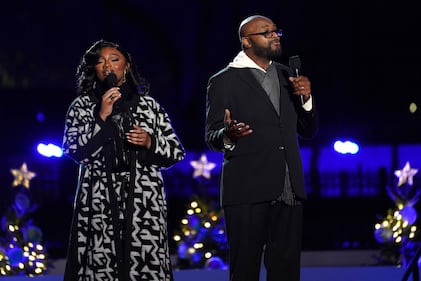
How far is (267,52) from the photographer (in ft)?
16.5

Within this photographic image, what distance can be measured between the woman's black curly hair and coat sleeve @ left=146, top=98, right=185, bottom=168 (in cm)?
11

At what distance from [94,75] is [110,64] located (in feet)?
0.39

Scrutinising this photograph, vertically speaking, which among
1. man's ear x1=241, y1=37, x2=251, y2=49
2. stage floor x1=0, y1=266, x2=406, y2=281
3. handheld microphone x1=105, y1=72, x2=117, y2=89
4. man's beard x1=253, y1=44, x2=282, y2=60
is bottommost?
stage floor x1=0, y1=266, x2=406, y2=281

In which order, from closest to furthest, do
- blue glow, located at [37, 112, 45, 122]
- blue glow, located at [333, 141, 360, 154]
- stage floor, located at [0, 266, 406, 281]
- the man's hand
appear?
the man's hand < stage floor, located at [0, 266, 406, 281] < blue glow, located at [333, 141, 360, 154] < blue glow, located at [37, 112, 45, 122]

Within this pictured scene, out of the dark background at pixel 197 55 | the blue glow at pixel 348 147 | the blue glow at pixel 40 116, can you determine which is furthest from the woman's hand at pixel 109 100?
the blue glow at pixel 40 116

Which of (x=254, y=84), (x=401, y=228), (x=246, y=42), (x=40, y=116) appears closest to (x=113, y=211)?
(x=254, y=84)

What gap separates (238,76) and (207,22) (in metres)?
6.75

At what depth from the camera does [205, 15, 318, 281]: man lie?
4926 mm

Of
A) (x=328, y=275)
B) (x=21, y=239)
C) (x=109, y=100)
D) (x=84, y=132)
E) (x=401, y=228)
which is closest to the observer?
(x=109, y=100)

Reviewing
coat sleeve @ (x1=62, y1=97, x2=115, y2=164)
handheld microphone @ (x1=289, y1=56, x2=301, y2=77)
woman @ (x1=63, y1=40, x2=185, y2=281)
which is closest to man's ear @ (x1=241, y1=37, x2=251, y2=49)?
handheld microphone @ (x1=289, y1=56, x2=301, y2=77)

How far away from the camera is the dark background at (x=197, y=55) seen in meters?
11.5

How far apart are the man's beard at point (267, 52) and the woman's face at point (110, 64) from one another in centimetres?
63

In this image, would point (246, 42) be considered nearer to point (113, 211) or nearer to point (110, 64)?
point (110, 64)

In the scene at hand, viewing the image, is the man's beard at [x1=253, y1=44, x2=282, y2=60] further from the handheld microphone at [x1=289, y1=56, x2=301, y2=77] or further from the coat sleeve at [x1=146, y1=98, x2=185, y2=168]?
the coat sleeve at [x1=146, y1=98, x2=185, y2=168]
